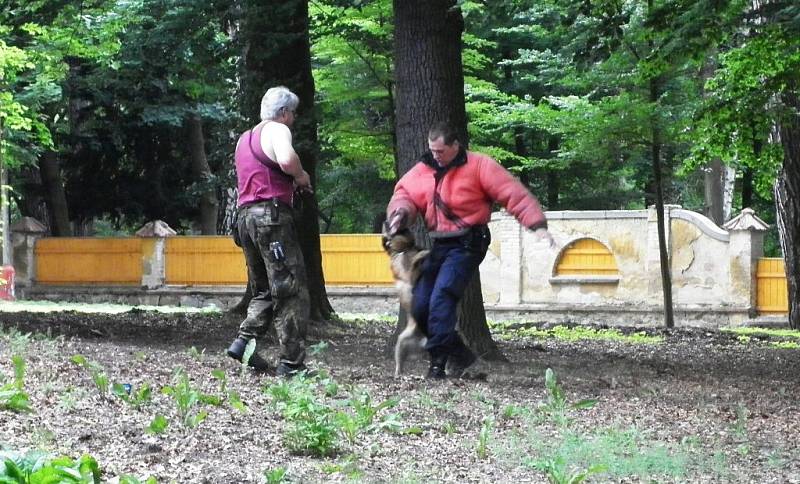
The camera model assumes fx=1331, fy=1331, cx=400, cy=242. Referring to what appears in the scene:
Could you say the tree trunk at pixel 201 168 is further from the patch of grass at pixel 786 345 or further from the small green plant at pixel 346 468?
the small green plant at pixel 346 468

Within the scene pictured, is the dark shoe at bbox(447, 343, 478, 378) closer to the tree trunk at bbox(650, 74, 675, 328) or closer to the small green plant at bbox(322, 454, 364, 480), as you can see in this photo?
the small green plant at bbox(322, 454, 364, 480)

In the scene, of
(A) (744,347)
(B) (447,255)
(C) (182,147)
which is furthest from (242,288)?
(B) (447,255)

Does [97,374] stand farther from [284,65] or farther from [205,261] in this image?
[205,261]

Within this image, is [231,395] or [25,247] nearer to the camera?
[231,395]

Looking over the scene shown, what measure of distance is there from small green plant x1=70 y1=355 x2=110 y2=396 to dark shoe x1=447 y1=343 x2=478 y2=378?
8.73ft

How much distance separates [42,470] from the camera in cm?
433

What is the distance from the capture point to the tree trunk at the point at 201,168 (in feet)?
117

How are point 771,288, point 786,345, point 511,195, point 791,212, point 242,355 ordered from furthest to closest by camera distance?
1. point 771,288
2. point 791,212
3. point 786,345
4. point 511,195
5. point 242,355

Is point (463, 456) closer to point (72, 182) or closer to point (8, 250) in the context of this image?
point (8, 250)

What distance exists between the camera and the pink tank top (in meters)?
8.66

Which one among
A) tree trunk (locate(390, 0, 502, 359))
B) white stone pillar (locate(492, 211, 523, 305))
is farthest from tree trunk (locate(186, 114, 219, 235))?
tree trunk (locate(390, 0, 502, 359))

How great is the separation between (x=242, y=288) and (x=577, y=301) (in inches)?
345

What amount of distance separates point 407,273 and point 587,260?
19630mm

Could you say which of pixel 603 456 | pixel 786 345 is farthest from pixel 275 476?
pixel 786 345
